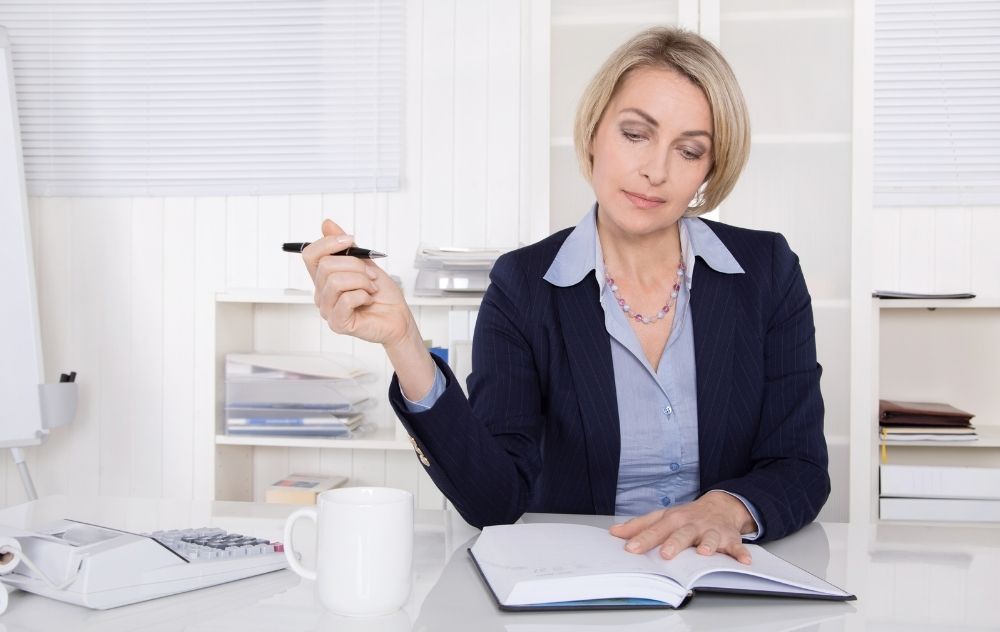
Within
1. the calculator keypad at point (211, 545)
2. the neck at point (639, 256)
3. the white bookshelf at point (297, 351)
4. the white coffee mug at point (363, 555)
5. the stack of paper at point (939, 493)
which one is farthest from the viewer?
the white bookshelf at point (297, 351)

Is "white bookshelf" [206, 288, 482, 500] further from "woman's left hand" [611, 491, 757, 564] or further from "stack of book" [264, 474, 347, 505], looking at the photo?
"woman's left hand" [611, 491, 757, 564]

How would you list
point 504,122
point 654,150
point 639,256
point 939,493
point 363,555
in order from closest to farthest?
1. point 363,555
2. point 654,150
3. point 639,256
4. point 939,493
5. point 504,122

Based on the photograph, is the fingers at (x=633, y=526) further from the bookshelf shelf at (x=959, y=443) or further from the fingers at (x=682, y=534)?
the bookshelf shelf at (x=959, y=443)

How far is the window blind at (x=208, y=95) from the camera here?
275 centimetres

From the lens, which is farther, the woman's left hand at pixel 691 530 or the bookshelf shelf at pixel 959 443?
the bookshelf shelf at pixel 959 443

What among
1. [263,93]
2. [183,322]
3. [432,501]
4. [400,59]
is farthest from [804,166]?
[183,322]

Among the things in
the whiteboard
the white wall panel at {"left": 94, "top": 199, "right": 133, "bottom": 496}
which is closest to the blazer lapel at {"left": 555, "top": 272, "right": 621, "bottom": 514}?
the whiteboard

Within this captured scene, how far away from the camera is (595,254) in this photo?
4.79 feet

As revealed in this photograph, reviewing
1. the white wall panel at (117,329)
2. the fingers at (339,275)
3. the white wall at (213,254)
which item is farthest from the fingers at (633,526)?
the white wall panel at (117,329)

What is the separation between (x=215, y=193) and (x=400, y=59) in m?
0.74

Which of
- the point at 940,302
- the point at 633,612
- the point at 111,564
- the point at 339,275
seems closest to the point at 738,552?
the point at 633,612

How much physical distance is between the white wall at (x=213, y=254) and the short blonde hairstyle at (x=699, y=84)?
4.00ft

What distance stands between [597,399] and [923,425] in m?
1.52

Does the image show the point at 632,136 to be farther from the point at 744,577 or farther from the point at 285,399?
the point at 285,399
